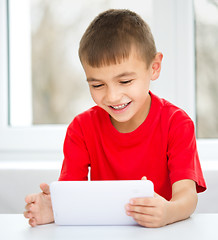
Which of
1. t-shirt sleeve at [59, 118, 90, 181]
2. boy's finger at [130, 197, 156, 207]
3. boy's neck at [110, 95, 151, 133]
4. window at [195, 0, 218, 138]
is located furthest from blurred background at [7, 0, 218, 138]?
boy's finger at [130, 197, 156, 207]

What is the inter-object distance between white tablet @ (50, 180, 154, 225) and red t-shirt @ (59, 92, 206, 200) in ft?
0.97

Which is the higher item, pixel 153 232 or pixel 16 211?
pixel 153 232

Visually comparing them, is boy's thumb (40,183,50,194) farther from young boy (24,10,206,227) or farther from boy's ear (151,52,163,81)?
boy's ear (151,52,163,81)

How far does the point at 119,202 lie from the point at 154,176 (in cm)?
37

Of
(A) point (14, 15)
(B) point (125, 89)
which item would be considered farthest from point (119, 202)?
(A) point (14, 15)

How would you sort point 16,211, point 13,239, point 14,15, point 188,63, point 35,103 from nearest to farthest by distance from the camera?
point 13,239
point 16,211
point 188,63
point 14,15
point 35,103

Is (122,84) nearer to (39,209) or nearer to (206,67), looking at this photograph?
(39,209)

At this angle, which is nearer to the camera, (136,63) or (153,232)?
(153,232)

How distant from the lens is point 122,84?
3.58 ft

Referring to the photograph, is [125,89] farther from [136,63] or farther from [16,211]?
[16,211]

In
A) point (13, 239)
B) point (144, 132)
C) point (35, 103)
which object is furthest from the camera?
point (35, 103)

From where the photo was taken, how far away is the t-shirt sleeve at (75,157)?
47.6 inches

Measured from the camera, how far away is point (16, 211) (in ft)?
5.12

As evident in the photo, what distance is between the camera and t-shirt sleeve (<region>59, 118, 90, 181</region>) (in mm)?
1209
